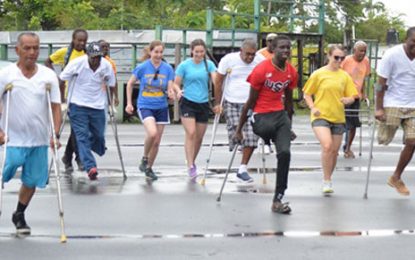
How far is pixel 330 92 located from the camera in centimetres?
1223

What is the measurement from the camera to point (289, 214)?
10336 millimetres

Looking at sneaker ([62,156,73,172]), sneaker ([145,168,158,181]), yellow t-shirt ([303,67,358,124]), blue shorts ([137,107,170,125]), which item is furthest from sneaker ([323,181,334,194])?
→ sneaker ([62,156,73,172])

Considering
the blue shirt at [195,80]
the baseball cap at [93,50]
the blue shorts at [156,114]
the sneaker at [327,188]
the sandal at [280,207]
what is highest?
the baseball cap at [93,50]

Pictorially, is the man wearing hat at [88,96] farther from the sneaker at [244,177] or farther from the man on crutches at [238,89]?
the sneaker at [244,177]

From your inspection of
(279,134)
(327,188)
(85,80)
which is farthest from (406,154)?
(85,80)

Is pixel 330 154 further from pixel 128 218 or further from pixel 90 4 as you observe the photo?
pixel 90 4

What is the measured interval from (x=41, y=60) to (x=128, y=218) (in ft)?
58.0

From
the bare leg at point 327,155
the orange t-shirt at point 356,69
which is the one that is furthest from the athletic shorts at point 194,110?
the orange t-shirt at point 356,69

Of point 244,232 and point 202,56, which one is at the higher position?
point 202,56

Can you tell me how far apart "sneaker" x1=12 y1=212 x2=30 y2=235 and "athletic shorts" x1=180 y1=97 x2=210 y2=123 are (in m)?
4.51

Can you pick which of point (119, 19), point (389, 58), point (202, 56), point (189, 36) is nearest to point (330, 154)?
point (389, 58)

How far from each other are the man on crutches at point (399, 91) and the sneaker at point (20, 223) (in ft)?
14.0

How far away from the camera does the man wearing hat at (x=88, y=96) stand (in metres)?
13.1

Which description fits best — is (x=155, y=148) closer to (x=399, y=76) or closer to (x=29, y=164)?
(x=399, y=76)
